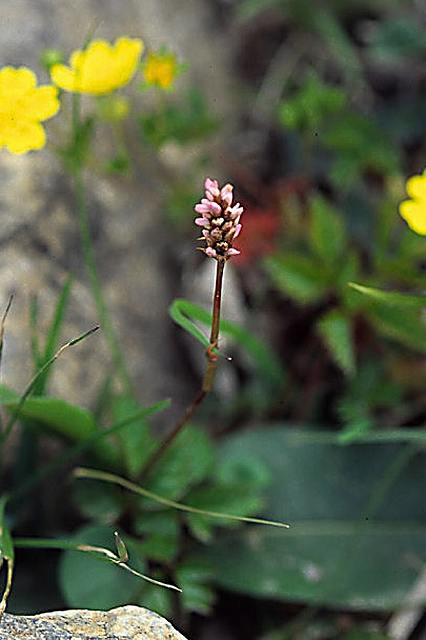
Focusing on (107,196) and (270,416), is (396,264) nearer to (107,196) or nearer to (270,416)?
(270,416)

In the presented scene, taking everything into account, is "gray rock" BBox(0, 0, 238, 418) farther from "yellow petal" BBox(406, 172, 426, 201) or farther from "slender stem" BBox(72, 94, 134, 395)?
"yellow petal" BBox(406, 172, 426, 201)

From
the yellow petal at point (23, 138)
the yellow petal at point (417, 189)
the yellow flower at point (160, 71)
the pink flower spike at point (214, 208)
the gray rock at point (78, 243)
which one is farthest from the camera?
the gray rock at point (78, 243)

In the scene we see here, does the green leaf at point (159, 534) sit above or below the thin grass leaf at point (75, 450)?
below

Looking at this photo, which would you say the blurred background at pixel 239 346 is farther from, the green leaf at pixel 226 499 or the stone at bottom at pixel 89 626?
the stone at bottom at pixel 89 626

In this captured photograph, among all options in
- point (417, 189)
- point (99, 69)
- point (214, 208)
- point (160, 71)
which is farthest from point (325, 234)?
point (214, 208)

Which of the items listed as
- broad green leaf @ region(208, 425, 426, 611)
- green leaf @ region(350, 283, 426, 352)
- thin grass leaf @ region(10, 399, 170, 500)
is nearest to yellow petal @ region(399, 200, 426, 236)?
green leaf @ region(350, 283, 426, 352)

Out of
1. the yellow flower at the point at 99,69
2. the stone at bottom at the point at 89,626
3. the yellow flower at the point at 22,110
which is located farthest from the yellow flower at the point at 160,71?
the stone at bottom at the point at 89,626
